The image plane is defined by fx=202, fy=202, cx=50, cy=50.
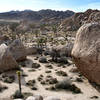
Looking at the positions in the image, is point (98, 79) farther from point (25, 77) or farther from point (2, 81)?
point (2, 81)

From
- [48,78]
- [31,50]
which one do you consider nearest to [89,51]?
[48,78]

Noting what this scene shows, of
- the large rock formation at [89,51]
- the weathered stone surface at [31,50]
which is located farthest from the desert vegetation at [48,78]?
the weathered stone surface at [31,50]

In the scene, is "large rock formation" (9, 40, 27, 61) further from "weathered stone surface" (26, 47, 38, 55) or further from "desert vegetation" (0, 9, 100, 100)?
"weathered stone surface" (26, 47, 38, 55)

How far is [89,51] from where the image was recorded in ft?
69.2

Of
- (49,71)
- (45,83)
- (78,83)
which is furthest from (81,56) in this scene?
(49,71)

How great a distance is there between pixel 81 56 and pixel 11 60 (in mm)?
11920

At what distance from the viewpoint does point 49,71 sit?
2984 centimetres

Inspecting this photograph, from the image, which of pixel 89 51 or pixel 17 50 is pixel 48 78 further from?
pixel 17 50

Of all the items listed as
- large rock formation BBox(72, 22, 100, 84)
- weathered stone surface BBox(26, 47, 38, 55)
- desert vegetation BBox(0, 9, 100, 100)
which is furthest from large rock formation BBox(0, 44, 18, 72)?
weathered stone surface BBox(26, 47, 38, 55)

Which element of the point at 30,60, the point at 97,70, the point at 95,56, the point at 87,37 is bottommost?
the point at 30,60

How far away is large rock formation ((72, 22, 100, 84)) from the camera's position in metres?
20.8

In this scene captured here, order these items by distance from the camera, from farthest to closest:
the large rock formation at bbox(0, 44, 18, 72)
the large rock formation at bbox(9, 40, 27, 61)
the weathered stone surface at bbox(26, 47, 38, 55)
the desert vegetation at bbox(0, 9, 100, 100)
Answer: the weathered stone surface at bbox(26, 47, 38, 55), the large rock formation at bbox(9, 40, 27, 61), the large rock formation at bbox(0, 44, 18, 72), the desert vegetation at bbox(0, 9, 100, 100)

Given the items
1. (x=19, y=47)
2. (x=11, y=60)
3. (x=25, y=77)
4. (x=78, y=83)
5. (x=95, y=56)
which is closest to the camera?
(x=95, y=56)

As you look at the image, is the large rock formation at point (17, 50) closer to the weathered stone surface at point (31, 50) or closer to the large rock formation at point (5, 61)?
the large rock formation at point (5, 61)
